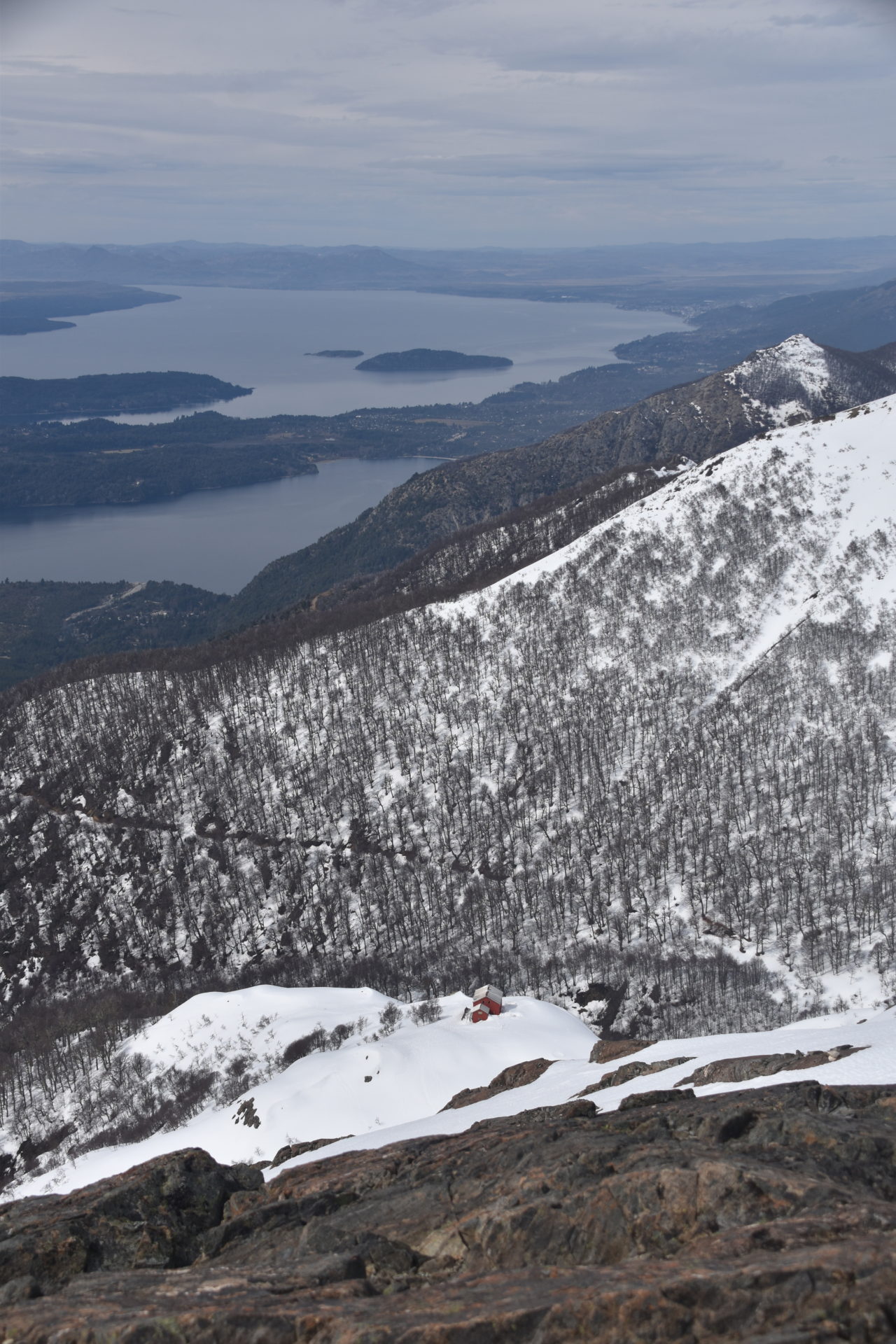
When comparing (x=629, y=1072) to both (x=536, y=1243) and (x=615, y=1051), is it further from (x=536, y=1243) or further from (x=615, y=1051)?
(x=536, y=1243)

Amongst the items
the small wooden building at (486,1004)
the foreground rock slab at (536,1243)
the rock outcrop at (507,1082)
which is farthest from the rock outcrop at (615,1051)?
the foreground rock slab at (536,1243)

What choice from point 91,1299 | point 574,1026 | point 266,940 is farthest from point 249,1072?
point 91,1299

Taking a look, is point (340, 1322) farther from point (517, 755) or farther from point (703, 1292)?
point (517, 755)

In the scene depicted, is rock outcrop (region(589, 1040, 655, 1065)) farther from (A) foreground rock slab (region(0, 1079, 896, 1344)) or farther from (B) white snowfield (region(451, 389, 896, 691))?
(B) white snowfield (region(451, 389, 896, 691))

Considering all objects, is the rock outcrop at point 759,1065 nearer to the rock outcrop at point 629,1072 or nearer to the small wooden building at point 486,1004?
the rock outcrop at point 629,1072

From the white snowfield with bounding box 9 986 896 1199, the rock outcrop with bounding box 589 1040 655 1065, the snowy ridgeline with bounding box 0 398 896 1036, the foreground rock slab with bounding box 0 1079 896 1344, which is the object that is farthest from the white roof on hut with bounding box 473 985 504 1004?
the foreground rock slab with bounding box 0 1079 896 1344
